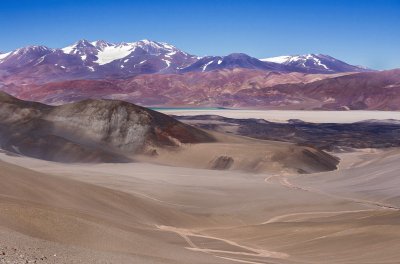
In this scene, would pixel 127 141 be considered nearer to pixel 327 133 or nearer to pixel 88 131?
pixel 88 131


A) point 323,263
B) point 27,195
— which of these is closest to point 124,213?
point 27,195

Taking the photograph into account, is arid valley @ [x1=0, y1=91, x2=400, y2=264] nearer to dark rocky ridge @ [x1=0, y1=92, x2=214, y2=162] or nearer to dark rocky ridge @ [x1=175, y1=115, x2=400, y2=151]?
dark rocky ridge @ [x1=0, y1=92, x2=214, y2=162]

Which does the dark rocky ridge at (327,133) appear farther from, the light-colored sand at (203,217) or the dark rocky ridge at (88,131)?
the light-colored sand at (203,217)

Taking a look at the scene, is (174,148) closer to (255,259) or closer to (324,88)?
(255,259)

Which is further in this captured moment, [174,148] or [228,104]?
[228,104]

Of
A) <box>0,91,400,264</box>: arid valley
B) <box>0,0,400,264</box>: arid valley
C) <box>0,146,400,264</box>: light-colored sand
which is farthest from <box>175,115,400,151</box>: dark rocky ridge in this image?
<box>0,146,400,264</box>: light-colored sand
